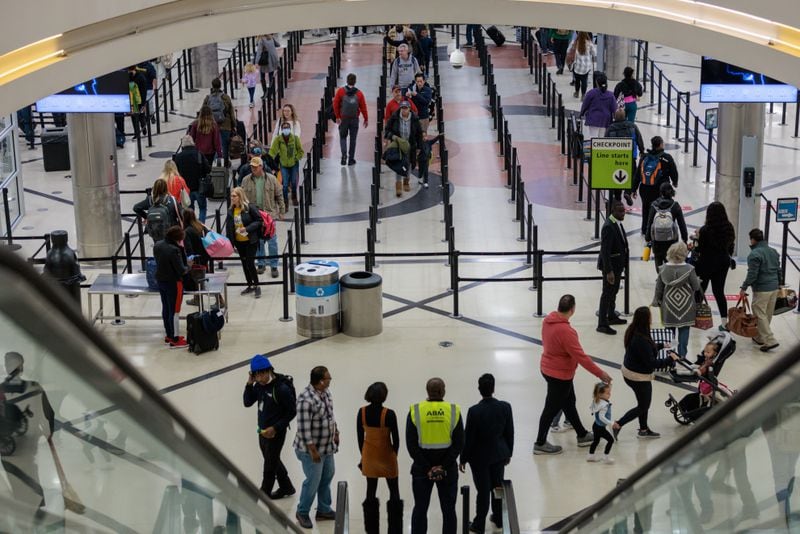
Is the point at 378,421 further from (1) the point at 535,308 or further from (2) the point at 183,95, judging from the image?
(2) the point at 183,95

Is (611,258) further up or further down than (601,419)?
further up

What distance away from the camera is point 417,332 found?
12.5 metres

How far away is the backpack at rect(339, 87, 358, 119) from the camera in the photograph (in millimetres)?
19453

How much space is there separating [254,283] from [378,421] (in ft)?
18.0

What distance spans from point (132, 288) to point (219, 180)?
5.27 m

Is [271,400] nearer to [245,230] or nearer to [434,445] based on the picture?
[434,445]

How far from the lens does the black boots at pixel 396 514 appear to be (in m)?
8.28

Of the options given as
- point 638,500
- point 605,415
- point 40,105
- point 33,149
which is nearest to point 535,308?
point 605,415

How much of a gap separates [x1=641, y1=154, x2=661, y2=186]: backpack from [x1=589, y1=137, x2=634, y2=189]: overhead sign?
4.22ft

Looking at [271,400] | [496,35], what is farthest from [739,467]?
[496,35]

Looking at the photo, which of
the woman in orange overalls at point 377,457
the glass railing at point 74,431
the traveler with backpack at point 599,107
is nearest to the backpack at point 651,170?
the traveler with backpack at point 599,107

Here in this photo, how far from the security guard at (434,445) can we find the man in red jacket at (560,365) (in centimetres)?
165

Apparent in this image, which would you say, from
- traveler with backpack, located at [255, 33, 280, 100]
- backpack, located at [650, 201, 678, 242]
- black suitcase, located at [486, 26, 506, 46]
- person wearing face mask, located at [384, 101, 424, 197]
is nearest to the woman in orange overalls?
backpack, located at [650, 201, 678, 242]

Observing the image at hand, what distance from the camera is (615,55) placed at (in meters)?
27.1
